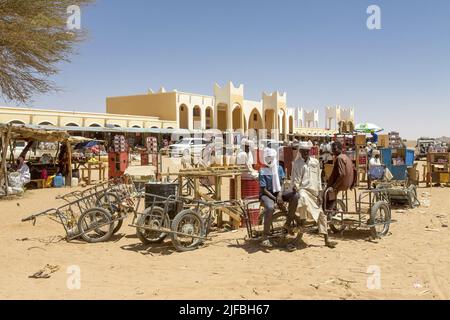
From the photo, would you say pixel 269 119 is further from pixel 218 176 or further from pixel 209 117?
pixel 218 176

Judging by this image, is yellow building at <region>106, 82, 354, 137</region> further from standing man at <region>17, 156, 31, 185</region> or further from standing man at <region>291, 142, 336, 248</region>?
standing man at <region>291, 142, 336, 248</region>

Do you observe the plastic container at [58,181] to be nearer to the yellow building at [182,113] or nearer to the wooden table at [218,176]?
the wooden table at [218,176]

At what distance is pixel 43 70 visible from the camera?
15008 mm

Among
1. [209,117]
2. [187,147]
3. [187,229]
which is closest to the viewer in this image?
[187,229]

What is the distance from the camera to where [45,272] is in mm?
5535

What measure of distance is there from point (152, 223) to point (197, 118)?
128 ft

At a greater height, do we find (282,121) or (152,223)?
(282,121)

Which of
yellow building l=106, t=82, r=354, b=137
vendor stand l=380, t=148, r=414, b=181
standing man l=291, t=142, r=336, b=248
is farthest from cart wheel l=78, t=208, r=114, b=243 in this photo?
yellow building l=106, t=82, r=354, b=137

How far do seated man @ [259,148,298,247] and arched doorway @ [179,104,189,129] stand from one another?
37559mm

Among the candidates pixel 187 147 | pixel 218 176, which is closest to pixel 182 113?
pixel 187 147

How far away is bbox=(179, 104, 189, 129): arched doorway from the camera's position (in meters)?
44.1

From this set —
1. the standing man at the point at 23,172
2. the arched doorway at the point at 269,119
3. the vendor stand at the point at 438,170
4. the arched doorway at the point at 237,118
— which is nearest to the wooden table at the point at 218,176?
the standing man at the point at 23,172
